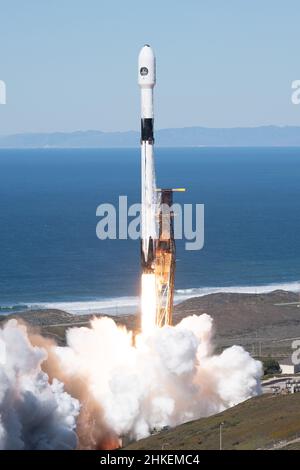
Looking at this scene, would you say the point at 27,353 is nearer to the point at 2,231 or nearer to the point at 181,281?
the point at 181,281

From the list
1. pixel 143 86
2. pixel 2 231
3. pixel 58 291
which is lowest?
pixel 143 86

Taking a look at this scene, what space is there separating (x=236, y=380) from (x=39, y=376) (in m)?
14.8

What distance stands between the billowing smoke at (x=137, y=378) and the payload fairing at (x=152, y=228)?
5.50 feet

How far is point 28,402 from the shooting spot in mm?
60219

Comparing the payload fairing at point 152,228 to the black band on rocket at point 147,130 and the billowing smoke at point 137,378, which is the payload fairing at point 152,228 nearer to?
the black band on rocket at point 147,130

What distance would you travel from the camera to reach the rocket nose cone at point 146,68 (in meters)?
67.0

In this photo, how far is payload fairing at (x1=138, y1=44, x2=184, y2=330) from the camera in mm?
67125

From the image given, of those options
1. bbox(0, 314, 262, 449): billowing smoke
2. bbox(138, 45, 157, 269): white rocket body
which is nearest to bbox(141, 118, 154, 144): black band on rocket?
bbox(138, 45, 157, 269): white rocket body

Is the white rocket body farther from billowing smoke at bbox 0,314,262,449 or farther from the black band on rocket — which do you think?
billowing smoke at bbox 0,314,262,449

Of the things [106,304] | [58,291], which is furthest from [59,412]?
[58,291]

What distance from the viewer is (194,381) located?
7044cm

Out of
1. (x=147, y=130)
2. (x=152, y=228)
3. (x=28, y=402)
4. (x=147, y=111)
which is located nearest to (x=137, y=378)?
(x=152, y=228)

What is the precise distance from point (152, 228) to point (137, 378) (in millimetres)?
8027

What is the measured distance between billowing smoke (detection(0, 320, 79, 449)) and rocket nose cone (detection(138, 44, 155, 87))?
1467 centimetres
